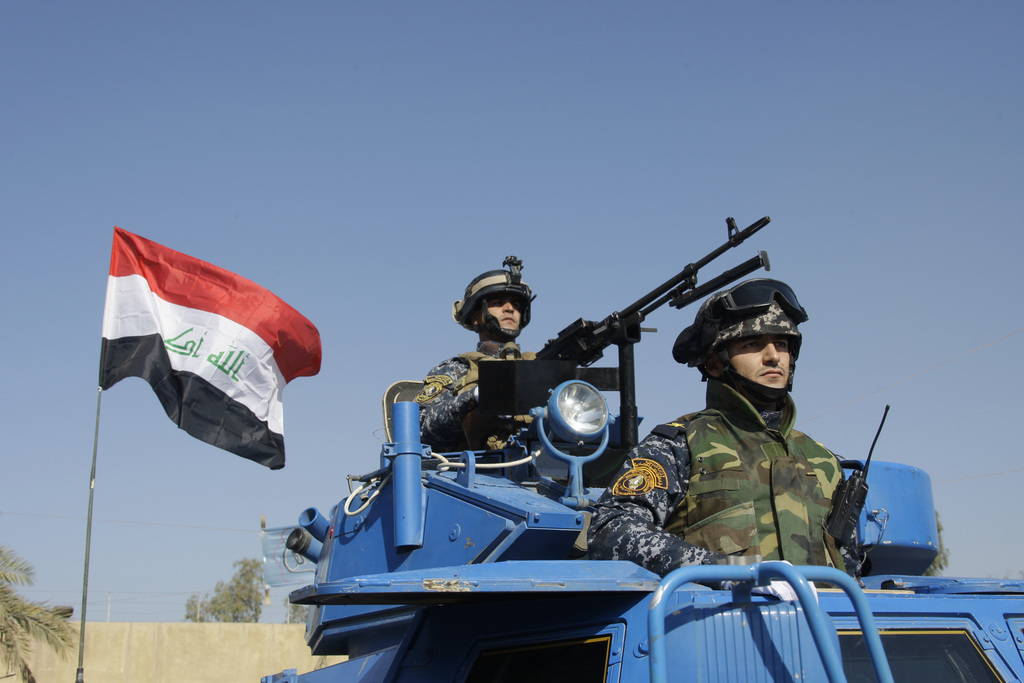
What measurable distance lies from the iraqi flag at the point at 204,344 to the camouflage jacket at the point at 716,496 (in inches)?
221

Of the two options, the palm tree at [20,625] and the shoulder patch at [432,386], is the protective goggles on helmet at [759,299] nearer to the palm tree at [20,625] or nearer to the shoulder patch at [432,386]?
the shoulder patch at [432,386]

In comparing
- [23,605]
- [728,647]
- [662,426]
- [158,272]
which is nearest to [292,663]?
[23,605]

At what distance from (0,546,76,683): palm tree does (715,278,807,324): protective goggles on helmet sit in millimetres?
10053

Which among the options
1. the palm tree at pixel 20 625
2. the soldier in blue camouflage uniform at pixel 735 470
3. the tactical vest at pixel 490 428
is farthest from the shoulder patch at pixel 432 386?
the palm tree at pixel 20 625

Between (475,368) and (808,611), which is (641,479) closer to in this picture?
(808,611)

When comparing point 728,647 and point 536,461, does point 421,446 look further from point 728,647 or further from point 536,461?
point 728,647

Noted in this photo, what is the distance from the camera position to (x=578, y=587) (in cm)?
270

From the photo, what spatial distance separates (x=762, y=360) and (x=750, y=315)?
6.9 inches

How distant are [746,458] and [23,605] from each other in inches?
410

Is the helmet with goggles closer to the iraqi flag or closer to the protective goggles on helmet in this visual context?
the protective goggles on helmet

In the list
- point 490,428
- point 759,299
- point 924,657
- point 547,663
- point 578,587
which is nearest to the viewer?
point 578,587

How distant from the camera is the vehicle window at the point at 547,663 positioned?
9.41ft

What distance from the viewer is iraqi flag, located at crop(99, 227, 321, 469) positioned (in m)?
8.30

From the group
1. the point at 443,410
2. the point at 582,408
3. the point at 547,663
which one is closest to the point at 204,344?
the point at 443,410
